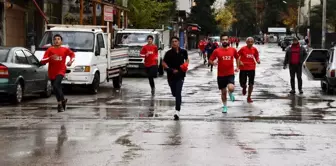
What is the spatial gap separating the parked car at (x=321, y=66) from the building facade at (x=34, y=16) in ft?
32.7

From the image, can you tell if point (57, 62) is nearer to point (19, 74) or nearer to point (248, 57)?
point (19, 74)

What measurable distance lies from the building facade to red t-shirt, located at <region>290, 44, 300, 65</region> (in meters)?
9.75

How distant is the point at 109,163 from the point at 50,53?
627cm

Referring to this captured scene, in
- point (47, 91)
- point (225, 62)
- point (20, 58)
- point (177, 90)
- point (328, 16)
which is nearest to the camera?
point (177, 90)

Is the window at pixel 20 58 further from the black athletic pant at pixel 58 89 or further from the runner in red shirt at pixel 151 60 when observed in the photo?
the runner in red shirt at pixel 151 60

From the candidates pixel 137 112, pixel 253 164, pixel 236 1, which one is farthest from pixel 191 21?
pixel 253 164

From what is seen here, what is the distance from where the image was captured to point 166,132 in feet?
34.8

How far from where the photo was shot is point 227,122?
12102 millimetres

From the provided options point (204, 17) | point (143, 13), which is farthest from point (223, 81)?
point (204, 17)

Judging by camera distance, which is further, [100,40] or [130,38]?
[130,38]

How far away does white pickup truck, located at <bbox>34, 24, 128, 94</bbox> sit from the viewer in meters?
18.0

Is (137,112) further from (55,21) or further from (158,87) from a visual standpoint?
(55,21)

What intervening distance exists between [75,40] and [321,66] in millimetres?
8112

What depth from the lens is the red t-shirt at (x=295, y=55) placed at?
19.0 meters
